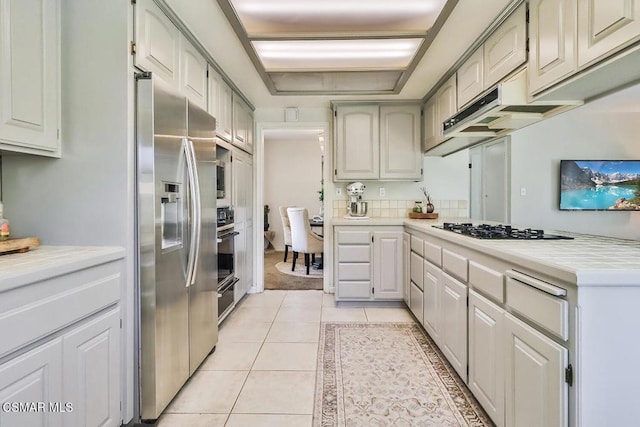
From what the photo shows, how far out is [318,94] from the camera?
3475 mm

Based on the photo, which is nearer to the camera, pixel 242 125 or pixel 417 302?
pixel 417 302

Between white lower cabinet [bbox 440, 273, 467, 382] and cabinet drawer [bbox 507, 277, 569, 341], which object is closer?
cabinet drawer [bbox 507, 277, 569, 341]

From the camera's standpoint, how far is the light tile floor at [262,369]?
1702mm

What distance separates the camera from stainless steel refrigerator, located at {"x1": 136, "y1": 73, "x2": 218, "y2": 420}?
5.07ft

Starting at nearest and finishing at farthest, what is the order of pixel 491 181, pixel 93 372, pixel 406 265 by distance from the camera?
1. pixel 93 372
2. pixel 491 181
3. pixel 406 265

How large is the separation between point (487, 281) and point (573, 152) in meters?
1.08

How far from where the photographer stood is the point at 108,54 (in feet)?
5.00

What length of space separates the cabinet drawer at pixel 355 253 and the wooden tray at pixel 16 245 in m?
2.45

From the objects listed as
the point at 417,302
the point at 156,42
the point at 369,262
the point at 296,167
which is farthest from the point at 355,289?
the point at 296,167

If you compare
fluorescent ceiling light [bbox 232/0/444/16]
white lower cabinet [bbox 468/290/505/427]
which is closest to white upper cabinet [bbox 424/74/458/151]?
fluorescent ceiling light [bbox 232/0/444/16]

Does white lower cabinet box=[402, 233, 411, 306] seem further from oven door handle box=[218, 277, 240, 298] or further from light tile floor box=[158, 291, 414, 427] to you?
oven door handle box=[218, 277, 240, 298]

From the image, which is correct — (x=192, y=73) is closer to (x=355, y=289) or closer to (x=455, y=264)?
(x=455, y=264)

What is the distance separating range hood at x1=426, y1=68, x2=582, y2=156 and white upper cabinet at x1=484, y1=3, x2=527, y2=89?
0.09m

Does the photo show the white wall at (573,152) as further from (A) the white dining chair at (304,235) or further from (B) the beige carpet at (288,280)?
(A) the white dining chair at (304,235)
